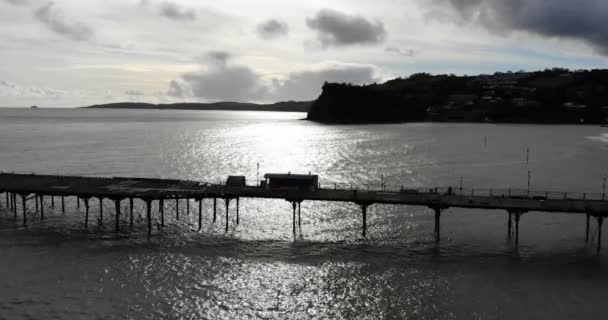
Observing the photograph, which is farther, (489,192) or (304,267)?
(489,192)

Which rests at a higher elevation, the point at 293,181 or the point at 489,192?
the point at 293,181

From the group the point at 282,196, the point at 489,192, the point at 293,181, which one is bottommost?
the point at 489,192

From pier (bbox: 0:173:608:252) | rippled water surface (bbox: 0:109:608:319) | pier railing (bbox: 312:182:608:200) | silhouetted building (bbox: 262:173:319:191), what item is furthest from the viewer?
pier railing (bbox: 312:182:608:200)

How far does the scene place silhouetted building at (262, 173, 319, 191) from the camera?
64.1 metres

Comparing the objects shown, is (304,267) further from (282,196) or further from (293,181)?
(293,181)

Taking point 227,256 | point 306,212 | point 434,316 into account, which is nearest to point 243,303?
point 227,256

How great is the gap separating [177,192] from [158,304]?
2294cm

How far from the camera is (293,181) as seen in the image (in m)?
64.6

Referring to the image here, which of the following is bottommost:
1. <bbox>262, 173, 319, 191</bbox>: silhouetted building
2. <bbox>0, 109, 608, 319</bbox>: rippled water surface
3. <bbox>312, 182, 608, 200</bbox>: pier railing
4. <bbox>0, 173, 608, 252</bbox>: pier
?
<bbox>0, 109, 608, 319</bbox>: rippled water surface

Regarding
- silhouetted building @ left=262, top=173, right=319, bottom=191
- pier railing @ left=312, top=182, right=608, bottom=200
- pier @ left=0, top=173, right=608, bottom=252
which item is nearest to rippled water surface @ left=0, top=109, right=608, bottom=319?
pier @ left=0, top=173, right=608, bottom=252

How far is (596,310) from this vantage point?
39.5m

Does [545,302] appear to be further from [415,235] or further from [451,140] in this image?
[451,140]

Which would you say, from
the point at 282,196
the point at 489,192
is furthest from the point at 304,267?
the point at 489,192

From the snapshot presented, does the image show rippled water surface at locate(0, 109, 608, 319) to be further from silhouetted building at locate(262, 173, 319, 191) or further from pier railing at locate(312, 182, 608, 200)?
pier railing at locate(312, 182, 608, 200)
